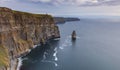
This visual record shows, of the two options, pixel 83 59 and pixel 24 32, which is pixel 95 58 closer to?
pixel 83 59

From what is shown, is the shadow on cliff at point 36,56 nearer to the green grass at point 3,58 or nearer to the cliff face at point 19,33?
the cliff face at point 19,33

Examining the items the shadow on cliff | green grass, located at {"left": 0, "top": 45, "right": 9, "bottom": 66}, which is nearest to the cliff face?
green grass, located at {"left": 0, "top": 45, "right": 9, "bottom": 66}

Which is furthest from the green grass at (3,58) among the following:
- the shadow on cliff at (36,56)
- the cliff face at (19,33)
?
the shadow on cliff at (36,56)

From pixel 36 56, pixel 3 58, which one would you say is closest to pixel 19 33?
pixel 36 56

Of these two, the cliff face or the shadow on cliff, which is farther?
the shadow on cliff

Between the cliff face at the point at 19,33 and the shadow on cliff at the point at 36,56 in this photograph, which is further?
the shadow on cliff at the point at 36,56

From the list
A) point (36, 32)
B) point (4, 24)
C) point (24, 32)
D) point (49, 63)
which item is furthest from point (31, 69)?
point (36, 32)

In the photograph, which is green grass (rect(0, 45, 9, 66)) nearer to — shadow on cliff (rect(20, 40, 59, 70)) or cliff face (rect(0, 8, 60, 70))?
cliff face (rect(0, 8, 60, 70))

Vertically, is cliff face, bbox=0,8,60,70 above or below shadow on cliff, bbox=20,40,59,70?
above

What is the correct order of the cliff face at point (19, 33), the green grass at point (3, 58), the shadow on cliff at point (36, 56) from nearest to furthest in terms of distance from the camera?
1. the green grass at point (3, 58)
2. the cliff face at point (19, 33)
3. the shadow on cliff at point (36, 56)
